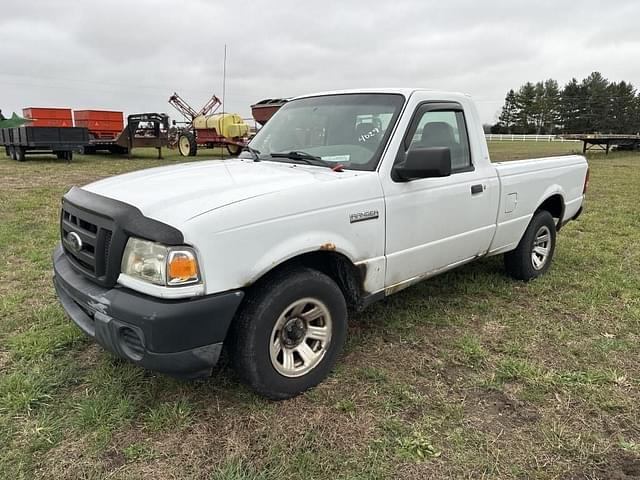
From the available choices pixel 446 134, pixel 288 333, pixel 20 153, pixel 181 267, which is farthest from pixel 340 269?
pixel 20 153

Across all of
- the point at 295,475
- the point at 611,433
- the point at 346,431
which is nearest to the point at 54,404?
the point at 295,475

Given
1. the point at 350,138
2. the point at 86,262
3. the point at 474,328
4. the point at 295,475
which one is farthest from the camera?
the point at 474,328

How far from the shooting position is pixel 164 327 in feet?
7.30

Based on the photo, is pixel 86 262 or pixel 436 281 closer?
pixel 86 262

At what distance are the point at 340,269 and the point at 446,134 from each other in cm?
150

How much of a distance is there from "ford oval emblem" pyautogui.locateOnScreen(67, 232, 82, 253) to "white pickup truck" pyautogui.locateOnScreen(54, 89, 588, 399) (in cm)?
1

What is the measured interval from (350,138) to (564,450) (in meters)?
2.30

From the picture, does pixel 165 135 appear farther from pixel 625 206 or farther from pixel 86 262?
pixel 86 262

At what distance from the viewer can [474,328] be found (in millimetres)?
3848

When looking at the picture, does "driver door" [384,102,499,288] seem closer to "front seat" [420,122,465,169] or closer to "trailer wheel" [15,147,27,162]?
"front seat" [420,122,465,169]

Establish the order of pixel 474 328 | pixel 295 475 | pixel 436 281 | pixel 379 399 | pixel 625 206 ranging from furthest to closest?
pixel 625 206, pixel 436 281, pixel 474 328, pixel 379 399, pixel 295 475

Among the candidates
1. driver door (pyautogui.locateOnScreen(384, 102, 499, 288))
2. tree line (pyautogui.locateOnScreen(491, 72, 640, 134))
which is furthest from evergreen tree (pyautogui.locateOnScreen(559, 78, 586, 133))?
driver door (pyautogui.locateOnScreen(384, 102, 499, 288))

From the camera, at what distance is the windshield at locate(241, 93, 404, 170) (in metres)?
3.28

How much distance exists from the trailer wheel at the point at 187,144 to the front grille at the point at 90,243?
18.2 m
